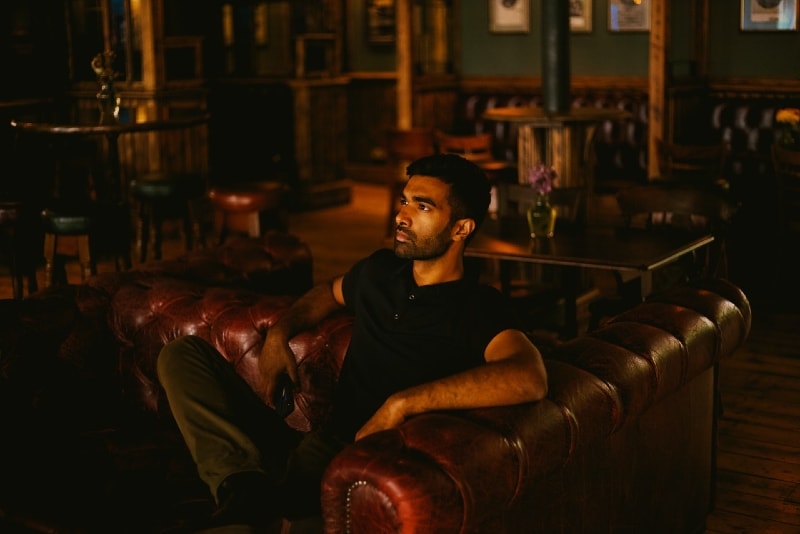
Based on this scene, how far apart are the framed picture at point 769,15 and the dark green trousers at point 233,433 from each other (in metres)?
7.84

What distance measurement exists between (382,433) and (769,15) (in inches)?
335

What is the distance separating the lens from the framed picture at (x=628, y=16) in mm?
10367

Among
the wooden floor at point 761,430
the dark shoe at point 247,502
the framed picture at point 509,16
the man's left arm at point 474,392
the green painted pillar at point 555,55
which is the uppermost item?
the framed picture at point 509,16

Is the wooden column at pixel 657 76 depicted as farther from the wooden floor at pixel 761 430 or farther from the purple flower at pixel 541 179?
the purple flower at pixel 541 179

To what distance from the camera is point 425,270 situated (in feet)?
8.85

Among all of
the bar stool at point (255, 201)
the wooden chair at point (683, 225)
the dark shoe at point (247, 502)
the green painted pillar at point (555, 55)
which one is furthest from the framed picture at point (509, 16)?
the dark shoe at point (247, 502)

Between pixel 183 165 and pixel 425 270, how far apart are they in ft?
21.6

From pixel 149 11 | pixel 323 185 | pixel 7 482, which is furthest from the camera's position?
pixel 323 185

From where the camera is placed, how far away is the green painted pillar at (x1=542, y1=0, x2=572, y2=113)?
636cm

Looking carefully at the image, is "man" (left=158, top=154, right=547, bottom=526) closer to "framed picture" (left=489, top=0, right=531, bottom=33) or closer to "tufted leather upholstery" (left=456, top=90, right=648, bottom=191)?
"tufted leather upholstery" (left=456, top=90, right=648, bottom=191)

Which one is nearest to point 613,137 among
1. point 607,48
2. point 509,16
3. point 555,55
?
point 607,48

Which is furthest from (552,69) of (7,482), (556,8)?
(7,482)

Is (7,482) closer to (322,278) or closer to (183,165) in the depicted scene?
(322,278)

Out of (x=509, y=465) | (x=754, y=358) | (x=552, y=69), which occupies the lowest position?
(x=754, y=358)
